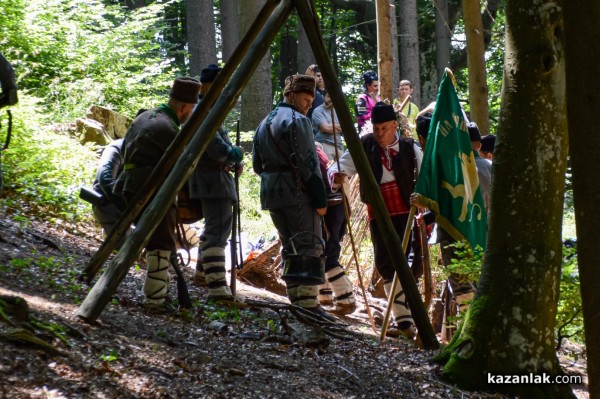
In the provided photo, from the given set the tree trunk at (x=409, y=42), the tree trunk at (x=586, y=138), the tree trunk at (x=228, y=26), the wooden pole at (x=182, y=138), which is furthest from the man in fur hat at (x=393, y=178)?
the tree trunk at (x=409, y=42)

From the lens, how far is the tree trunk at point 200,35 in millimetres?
26062

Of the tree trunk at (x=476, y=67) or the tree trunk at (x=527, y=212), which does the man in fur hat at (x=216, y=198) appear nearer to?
the tree trunk at (x=527, y=212)

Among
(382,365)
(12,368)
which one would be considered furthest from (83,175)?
(12,368)

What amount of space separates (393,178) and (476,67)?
11.8 ft

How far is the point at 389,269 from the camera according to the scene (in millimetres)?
8945

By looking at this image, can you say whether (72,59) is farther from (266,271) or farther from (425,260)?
(425,260)

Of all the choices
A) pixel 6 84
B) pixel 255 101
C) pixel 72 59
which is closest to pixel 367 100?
pixel 72 59

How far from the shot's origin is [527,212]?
5.89 metres

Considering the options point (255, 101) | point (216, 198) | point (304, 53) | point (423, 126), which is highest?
point (304, 53)

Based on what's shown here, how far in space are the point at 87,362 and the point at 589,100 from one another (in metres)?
3.21

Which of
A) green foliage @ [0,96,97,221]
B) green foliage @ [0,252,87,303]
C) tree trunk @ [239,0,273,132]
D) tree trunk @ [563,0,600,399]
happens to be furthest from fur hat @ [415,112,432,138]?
tree trunk @ [239,0,273,132]

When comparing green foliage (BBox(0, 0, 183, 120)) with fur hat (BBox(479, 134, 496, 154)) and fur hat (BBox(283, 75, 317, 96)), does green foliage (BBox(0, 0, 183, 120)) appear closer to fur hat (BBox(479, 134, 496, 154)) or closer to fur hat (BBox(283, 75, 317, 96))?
fur hat (BBox(283, 75, 317, 96))

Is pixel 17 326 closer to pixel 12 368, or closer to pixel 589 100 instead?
pixel 12 368

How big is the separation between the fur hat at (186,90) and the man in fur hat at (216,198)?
2.39 feet
